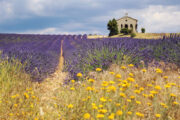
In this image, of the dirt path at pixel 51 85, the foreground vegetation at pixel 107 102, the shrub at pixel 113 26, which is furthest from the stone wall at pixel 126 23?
the foreground vegetation at pixel 107 102

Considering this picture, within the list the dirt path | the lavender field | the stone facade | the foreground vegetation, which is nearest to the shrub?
the stone facade

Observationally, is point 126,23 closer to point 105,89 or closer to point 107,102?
point 105,89

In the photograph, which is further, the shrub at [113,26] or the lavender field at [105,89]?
the shrub at [113,26]

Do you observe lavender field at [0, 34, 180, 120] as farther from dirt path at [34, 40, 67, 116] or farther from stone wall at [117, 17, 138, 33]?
stone wall at [117, 17, 138, 33]

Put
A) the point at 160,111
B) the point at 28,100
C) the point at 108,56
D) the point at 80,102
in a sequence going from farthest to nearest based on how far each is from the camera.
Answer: the point at 108,56, the point at 28,100, the point at 80,102, the point at 160,111

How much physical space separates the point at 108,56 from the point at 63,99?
2.14m

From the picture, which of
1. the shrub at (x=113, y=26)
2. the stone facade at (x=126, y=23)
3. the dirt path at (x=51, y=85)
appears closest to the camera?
the dirt path at (x=51, y=85)

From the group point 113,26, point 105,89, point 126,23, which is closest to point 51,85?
point 105,89

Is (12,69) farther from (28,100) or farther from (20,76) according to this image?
(28,100)

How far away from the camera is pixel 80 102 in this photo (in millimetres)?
2957

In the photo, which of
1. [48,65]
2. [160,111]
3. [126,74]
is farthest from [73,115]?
[48,65]

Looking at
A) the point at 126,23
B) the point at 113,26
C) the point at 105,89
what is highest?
the point at 126,23

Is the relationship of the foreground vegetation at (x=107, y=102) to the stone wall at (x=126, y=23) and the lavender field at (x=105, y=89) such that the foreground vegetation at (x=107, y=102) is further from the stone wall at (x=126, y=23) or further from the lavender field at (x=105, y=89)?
the stone wall at (x=126, y=23)

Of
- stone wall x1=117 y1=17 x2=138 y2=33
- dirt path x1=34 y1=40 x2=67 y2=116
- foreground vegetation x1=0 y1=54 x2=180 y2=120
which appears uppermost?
stone wall x1=117 y1=17 x2=138 y2=33
